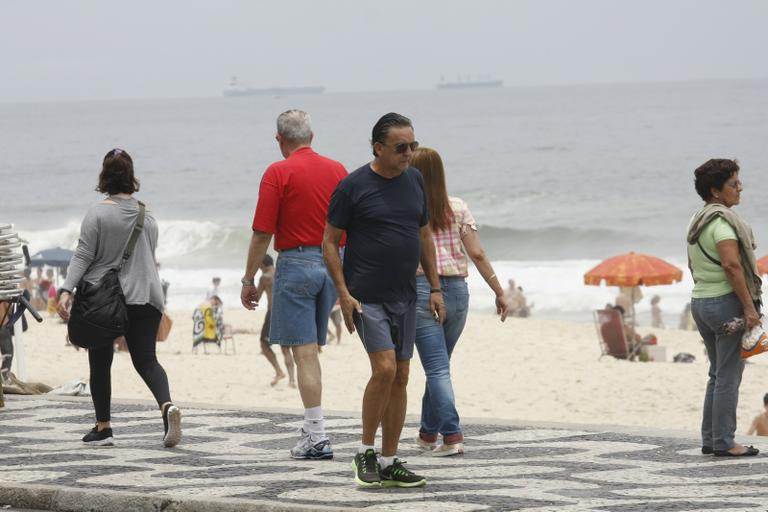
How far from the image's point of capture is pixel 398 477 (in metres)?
5.90

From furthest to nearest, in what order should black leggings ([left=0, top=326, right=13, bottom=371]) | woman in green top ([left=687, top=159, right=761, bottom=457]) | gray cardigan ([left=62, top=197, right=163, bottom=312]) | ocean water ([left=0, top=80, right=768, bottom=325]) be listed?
ocean water ([left=0, top=80, right=768, bottom=325]), black leggings ([left=0, top=326, right=13, bottom=371]), gray cardigan ([left=62, top=197, right=163, bottom=312]), woman in green top ([left=687, top=159, right=761, bottom=457])

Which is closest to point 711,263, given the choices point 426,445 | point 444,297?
point 444,297

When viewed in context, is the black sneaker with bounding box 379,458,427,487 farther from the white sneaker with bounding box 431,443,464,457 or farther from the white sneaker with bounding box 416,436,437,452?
the white sneaker with bounding box 416,436,437,452

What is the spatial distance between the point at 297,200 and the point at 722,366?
2303 millimetres

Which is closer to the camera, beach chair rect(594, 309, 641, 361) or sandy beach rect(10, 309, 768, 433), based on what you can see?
sandy beach rect(10, 309, 768, 433)

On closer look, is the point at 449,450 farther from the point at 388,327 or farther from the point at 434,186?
the point at 434,186

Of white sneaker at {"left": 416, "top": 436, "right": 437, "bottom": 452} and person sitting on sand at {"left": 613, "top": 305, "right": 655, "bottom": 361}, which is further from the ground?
person sitting on sand at {"left": 613, "top": 305, "right": 655, "bottom": 361}

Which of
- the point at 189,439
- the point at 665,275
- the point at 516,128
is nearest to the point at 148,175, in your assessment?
the point at 516,128

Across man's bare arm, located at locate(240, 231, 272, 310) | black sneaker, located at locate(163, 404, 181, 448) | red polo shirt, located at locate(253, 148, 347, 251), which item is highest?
red polo shirt, located at locate(253, 148, 347, 251)

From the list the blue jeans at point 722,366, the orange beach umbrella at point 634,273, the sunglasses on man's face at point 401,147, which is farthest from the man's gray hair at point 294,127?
the orange beach umbrella at point 634,273

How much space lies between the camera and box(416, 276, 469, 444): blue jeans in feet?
22.2

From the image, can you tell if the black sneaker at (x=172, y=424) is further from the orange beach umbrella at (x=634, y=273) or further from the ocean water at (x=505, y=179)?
the ocean water at (x=505, y=179)

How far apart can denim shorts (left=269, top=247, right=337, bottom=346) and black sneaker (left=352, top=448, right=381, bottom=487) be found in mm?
985

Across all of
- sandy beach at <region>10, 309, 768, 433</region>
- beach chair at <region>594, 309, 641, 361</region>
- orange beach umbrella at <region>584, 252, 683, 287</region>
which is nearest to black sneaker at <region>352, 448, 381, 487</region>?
sandy beach at <region>10, 309, 768, 433</region>
